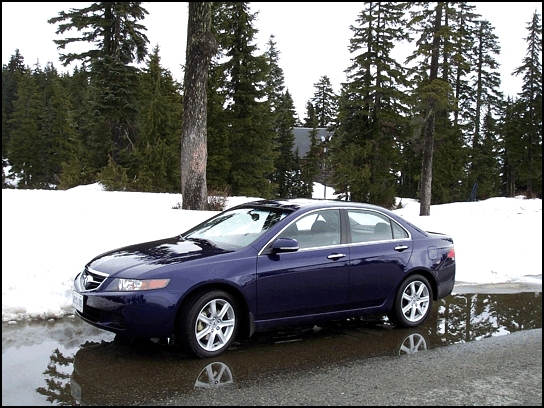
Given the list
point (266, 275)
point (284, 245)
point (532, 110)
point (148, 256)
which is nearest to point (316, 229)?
point (284, 245)

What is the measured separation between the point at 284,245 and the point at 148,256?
1.47 m

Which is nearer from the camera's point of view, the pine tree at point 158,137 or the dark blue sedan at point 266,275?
the dark blue sedan at point 266,275

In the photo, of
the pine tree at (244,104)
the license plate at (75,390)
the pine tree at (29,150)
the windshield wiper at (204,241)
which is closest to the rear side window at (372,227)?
the windshield wiper at (204,241)

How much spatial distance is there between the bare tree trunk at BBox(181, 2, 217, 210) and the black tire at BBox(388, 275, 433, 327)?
7790mm

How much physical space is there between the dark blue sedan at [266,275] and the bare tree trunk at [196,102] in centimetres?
667

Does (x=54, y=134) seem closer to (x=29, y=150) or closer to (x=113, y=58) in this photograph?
(x=29, y=150)

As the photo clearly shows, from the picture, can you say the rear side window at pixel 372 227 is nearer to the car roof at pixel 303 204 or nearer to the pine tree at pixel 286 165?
the car roof at pixel 303 204

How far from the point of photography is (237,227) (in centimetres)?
648

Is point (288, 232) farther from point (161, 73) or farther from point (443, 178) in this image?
point (443, 178)

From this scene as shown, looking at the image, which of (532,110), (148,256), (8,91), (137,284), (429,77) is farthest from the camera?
(8,91)

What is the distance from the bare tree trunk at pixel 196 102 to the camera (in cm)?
1331

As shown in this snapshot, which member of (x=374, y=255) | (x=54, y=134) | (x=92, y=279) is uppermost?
(x=54, y=134)

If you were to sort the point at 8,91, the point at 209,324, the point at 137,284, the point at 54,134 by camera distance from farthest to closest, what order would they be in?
the point at 8,91 → the point at 54,134 → the point at 209,324 → the point at 137,284

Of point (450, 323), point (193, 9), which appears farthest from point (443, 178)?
point (450, 323)
